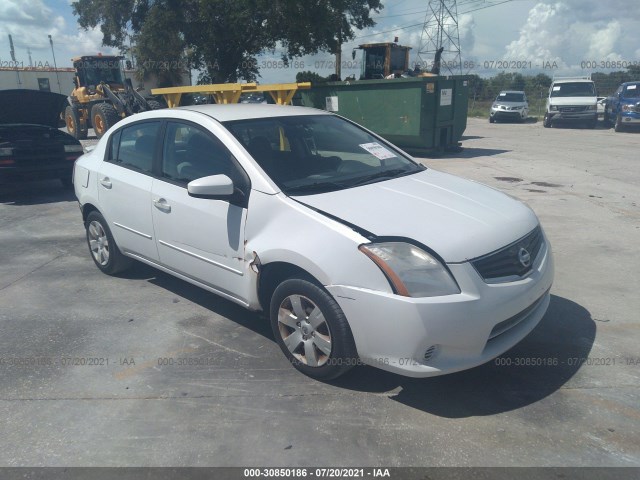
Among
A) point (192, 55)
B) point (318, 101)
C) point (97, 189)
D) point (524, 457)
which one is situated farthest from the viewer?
point (192, 55)

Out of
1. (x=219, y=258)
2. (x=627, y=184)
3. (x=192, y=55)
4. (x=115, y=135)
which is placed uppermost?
(x=192, y=55)

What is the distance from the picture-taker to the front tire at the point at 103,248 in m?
5.24

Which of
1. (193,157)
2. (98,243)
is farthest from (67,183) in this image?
(193,157)

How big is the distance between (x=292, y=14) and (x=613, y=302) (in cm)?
1811

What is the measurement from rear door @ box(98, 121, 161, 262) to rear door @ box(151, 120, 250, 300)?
0.16 metres

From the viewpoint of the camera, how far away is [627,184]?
977 cm

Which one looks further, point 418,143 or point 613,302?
point 418,143

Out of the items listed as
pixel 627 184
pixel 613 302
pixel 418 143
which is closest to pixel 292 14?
pixel 418 143

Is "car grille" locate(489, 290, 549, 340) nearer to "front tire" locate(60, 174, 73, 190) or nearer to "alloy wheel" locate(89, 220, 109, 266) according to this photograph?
"alloy wheel" locate(89, 220, 109, 266)

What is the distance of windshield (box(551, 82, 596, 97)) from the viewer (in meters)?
22.6

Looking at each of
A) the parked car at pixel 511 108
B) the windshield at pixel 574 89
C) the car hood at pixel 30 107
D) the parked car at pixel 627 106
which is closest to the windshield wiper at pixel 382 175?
the car hood at pixel 30 107

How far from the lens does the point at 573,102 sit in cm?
2239

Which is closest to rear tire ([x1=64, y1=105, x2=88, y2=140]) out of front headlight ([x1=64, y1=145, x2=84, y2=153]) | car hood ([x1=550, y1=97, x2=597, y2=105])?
front headlight ([x1=64, y1=145, x2=84, y2=153])

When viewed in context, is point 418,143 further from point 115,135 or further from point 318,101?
point 115,135
